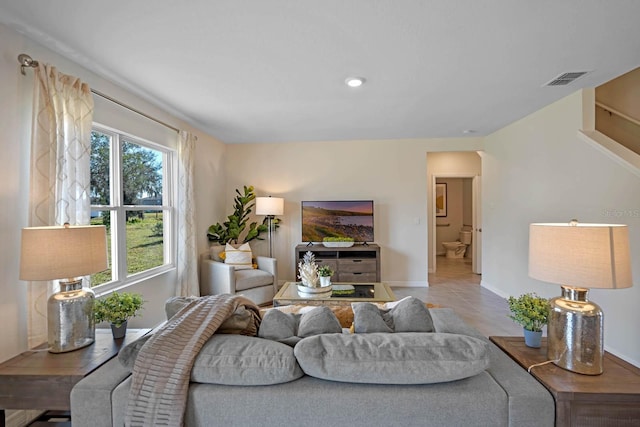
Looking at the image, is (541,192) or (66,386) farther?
(541,192)

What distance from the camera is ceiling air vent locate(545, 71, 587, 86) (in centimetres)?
252

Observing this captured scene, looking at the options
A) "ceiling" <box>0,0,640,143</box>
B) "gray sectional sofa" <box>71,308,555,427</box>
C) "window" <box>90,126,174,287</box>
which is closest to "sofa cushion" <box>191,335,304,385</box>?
"gray sectional sofa" <box>71,308,555,427</box>

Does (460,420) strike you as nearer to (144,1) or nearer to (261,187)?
(144,1)

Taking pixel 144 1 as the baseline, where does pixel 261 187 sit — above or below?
below

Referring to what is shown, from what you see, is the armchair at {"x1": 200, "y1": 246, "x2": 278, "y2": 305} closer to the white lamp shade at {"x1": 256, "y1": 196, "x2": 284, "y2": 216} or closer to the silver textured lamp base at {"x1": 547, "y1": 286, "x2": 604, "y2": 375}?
the white lamp shade at {"x1": 256, "y1": 196, "x2": 284, "y2": 216}

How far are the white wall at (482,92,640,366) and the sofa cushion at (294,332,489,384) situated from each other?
249 centimetres

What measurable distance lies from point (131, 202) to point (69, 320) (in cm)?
187

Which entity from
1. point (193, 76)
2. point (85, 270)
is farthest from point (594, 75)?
point (85, 270)

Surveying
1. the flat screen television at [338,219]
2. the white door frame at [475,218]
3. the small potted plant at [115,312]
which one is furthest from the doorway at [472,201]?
the small potted plant at [115,312]

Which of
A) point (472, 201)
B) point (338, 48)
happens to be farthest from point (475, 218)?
point (338, 48)

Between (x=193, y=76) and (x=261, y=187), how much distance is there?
8.69 ft

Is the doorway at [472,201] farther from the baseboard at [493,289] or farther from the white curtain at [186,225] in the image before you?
the white curtain at [186,225]

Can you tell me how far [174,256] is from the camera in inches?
144

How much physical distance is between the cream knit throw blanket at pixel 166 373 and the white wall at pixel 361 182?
391 centimetres
